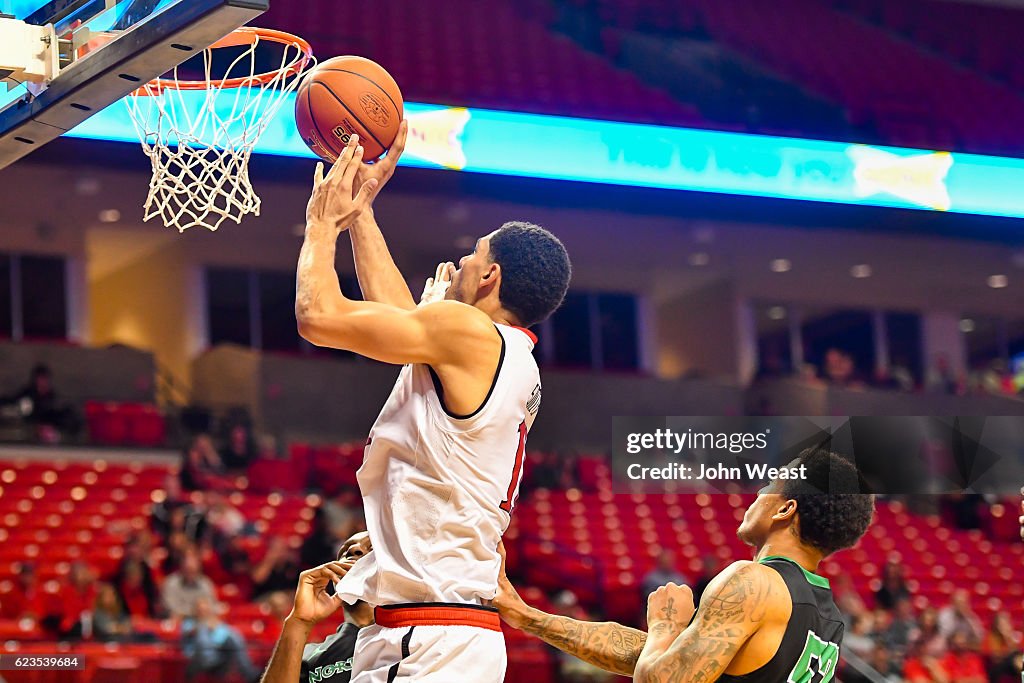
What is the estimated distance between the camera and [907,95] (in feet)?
49.9

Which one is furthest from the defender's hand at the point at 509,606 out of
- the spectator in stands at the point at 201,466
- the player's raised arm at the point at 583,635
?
the spectator in stands at the point at 201,466

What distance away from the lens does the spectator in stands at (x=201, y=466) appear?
11742 millimetres

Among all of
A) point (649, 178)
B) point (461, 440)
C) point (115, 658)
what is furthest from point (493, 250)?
point (649, 178)

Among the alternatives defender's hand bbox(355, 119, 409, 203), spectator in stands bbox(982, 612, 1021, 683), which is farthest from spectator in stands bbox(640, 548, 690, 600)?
defender's hand bbox(355, 119, 409, 203)

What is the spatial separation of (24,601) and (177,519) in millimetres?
1412

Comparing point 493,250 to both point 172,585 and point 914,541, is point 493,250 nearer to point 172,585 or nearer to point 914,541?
point 172,585

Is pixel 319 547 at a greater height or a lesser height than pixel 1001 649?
greater

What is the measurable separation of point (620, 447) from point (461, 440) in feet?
40.5

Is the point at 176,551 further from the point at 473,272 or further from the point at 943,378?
the point at 943,378

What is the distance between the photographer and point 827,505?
296 centimetres

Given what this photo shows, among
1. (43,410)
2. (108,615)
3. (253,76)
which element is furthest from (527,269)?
(43,410)

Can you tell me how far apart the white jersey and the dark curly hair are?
70 centimetres

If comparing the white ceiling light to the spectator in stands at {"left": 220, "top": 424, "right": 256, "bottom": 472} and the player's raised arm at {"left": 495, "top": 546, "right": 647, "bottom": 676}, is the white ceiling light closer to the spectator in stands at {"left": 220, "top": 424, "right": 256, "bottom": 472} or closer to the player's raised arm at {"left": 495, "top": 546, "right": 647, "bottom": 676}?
the spectator in stands at {"left": 220, "top": 424, "right": 256, "bottom": 472}

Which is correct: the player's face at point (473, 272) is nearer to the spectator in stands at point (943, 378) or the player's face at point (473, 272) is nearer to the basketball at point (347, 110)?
the basketball at point (347, 110)
